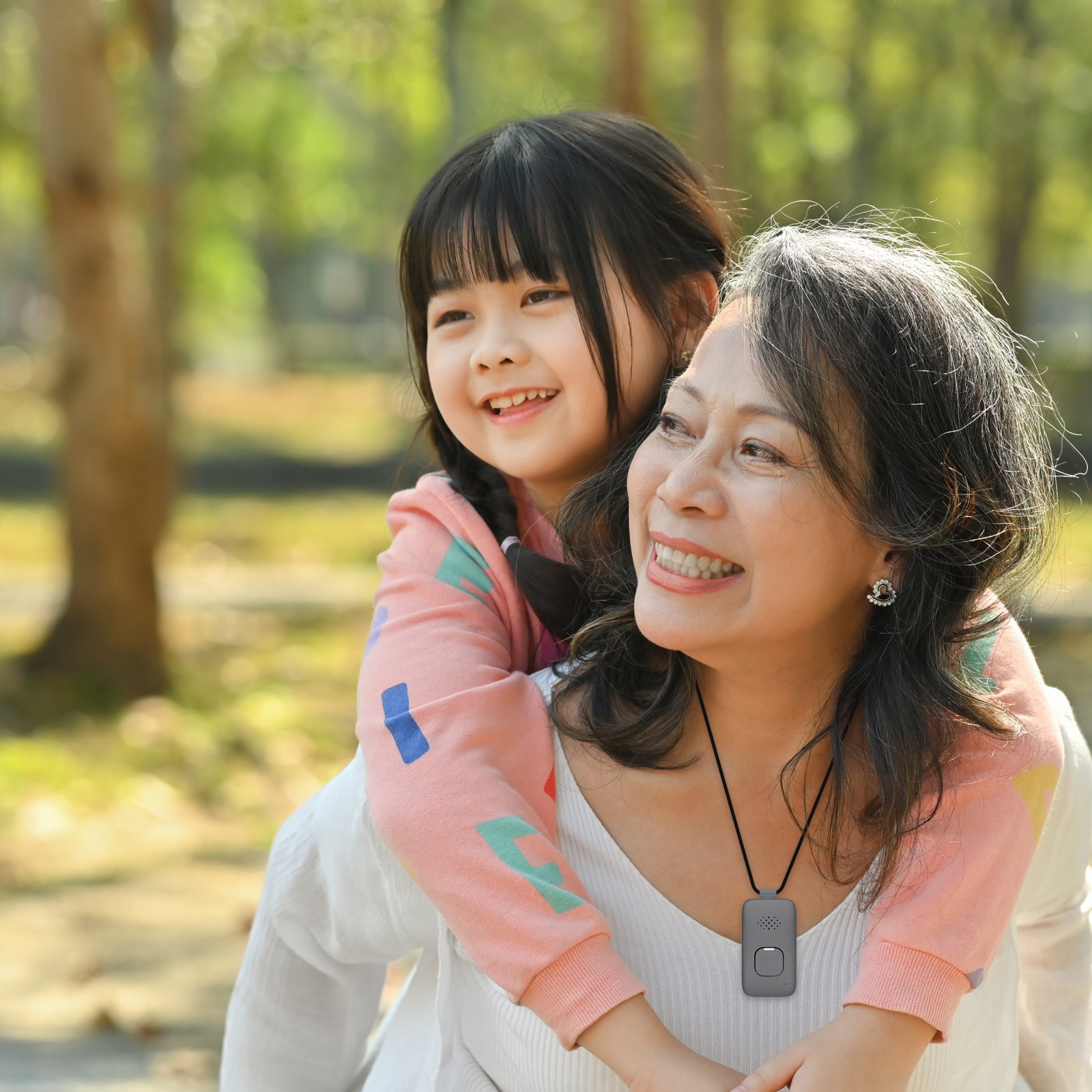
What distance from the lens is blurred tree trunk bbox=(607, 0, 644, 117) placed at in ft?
28.0

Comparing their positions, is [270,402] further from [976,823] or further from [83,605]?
[976,823]

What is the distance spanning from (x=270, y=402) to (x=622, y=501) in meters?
27.3

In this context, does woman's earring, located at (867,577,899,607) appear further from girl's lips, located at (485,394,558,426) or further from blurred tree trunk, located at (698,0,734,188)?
blurred tree trunk, located at (698,0,734,188)

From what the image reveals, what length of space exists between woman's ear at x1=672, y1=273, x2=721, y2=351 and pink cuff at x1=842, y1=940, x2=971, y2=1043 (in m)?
1.01

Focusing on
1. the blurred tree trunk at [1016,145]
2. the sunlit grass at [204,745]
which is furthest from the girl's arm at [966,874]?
the blurred tree trunk at [1016,145]

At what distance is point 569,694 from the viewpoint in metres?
1.97

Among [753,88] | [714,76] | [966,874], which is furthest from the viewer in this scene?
[753,88]

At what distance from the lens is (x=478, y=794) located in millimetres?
1773

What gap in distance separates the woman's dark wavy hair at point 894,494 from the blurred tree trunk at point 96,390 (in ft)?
18.4

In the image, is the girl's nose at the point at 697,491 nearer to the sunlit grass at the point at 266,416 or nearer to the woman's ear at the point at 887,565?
the woman's ear at the point at 887,565

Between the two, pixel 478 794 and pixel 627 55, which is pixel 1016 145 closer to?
pixel 627 55

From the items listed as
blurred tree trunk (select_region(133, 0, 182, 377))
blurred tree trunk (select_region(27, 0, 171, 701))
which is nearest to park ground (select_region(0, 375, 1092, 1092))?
blurred tree trunk (select_region(27, 0, 171, 701))

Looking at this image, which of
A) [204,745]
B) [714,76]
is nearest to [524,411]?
[204,745]

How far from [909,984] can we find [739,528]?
0.58 meters
